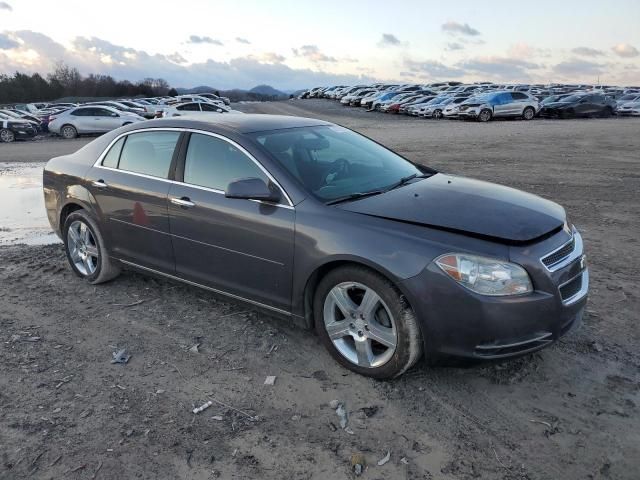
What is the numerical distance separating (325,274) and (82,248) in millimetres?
3023

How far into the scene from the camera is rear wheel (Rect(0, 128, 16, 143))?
25.1 metres

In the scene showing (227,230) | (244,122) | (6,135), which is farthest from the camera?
(6,135)

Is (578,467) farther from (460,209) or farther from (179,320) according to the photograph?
(179,320)

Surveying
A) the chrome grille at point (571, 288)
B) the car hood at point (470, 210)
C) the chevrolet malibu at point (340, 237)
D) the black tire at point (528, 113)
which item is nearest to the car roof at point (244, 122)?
the chevrolet malibu at point (340, 237)

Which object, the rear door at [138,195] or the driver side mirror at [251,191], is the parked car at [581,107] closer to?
the rear door at [138,195]

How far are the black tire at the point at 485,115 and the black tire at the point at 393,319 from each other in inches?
1166

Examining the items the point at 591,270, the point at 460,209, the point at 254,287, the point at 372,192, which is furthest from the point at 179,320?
the point at 591,270

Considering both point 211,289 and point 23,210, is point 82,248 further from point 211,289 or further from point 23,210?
point 23,210

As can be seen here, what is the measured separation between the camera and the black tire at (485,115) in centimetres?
3102

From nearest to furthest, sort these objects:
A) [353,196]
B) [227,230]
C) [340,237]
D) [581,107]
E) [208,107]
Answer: [340,237] < [353,196] < [227,230] < [208,107] < [581,107]

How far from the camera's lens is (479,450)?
2975 millimetres

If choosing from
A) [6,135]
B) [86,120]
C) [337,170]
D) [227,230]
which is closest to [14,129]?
[6,135]

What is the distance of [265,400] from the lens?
138 inches

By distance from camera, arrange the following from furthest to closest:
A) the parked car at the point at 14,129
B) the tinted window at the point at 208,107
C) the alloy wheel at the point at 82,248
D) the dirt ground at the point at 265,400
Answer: the tinted window at the point at 208,107 < the parked car at the point at 14,129 < the alloy wheel at the point at 82,248 < the dirt ground at the point at 265,400
